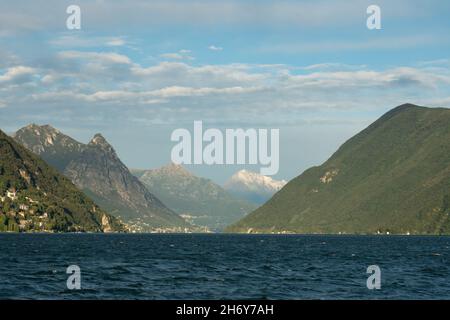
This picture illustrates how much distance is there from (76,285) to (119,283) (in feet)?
24.7

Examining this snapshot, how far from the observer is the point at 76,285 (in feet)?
254
